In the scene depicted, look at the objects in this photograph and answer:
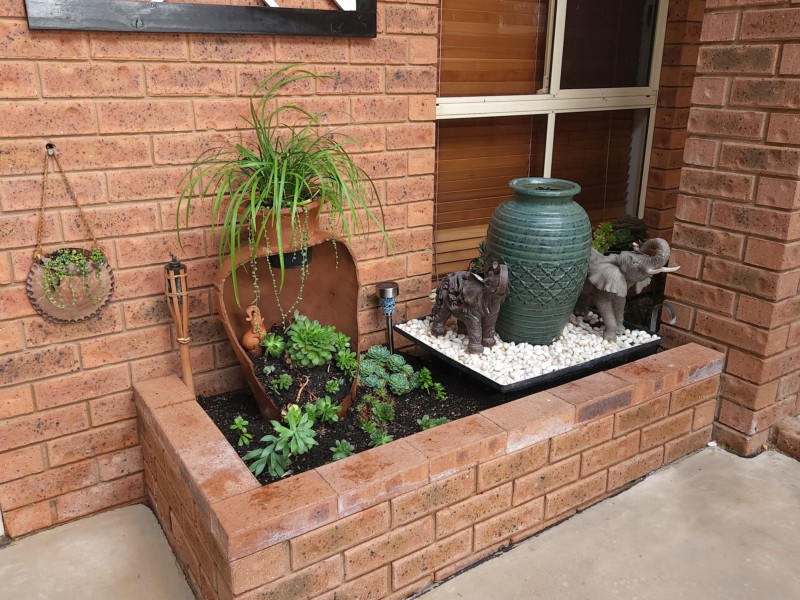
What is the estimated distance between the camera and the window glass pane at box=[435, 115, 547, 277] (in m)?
2.73

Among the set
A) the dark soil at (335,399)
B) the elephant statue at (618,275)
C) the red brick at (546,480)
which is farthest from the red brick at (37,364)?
the elephant statue at (618,275)

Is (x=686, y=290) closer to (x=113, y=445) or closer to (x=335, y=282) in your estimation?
(x=335, y=282)

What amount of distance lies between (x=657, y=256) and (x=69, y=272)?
187 cm

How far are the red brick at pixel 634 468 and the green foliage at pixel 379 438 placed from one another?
2.49 feet

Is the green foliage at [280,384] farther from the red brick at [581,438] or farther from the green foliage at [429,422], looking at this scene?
the red brick at [581,438]

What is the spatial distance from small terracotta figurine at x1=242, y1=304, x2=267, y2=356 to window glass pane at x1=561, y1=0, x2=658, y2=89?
1.70 meters

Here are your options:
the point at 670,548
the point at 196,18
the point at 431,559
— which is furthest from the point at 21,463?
the point at 670,548

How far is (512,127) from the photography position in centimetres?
285

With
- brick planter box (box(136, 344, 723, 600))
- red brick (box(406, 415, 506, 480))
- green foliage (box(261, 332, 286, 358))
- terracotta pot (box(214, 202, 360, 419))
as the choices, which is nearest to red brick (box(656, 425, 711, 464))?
brick planter box (box(136, 344, 723, 600))

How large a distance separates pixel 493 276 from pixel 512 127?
0.93 meters

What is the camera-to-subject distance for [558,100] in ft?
9.48

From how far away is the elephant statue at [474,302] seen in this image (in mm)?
2227

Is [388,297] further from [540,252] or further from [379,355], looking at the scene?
[540,252]

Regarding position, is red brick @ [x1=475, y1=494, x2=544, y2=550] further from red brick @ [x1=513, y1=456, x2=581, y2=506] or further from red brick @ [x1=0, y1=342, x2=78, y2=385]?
red brick @ [x1=0, y1=342, x2=78, y2=385]
